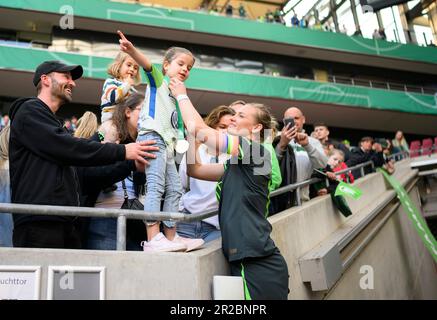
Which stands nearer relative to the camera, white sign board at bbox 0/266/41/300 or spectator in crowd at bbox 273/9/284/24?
white sign board at bbox 0/266/41/300

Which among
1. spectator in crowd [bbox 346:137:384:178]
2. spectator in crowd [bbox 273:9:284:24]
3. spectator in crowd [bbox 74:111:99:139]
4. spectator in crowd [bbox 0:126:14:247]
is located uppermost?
spectator in crowd [bbox 273:9:284:24]

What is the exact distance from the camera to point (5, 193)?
280 centimetres

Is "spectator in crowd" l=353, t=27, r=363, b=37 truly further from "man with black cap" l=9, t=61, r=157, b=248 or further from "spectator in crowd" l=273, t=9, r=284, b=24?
"man with black cap" l=9, t=61, r=157, b=248

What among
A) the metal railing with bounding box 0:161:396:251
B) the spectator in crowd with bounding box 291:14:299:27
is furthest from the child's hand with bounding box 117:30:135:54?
the spectator in crowd with bounding box 291:14:299:27

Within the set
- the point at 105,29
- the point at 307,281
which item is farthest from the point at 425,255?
the point at 105,29

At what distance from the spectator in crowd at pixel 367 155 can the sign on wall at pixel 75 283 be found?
290 inches

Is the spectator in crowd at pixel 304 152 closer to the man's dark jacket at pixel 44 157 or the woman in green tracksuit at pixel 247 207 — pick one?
the woman in green tracksuit at pixel 247 207

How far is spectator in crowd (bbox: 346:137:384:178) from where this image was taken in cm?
893

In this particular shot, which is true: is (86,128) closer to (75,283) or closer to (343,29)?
(75,283)

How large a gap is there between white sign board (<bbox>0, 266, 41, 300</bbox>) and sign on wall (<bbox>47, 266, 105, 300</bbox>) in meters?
0.06

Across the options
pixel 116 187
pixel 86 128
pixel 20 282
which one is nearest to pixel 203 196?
pixel 116 187
